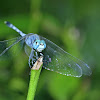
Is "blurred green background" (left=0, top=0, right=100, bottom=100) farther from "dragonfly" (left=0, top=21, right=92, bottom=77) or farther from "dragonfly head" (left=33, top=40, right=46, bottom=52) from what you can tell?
"dragonfly head" (left=33, top=40, right=46, bottom=52)

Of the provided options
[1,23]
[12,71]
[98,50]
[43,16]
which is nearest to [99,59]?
[98,50]

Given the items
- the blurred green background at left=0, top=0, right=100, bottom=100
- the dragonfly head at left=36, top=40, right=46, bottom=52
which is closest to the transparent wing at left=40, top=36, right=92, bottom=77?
the dragonfly head at left=36, top=40, right=46, bottom=52

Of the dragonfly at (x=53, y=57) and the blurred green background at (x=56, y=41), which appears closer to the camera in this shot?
the dragonfly at (x=53, y=57)

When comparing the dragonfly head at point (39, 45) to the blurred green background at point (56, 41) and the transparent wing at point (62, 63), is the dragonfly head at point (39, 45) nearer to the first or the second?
the transparent wing at point (62, 63)

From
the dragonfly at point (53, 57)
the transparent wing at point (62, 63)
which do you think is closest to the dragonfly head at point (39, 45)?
the dragonfly at point (53, 57)

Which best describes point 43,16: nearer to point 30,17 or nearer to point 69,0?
point 30,17

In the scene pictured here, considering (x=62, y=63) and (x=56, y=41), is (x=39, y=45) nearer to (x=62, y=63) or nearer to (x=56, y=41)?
(x=62, y=63)
